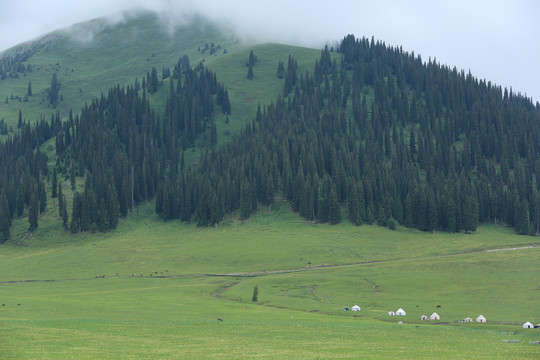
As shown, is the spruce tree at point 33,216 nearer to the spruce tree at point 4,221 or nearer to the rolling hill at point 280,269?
the rolling hill at point 280,269

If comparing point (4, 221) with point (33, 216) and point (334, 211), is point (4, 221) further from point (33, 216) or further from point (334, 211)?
point (334, 211)

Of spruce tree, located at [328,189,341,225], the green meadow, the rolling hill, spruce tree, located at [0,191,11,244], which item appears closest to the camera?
the green meadow

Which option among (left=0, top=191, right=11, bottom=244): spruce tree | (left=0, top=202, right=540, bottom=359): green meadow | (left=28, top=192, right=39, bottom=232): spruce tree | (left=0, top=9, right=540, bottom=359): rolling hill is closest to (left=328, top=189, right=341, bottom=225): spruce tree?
(left=0, top=9, right=540, bottom=359): rolling hill

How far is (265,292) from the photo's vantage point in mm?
98500

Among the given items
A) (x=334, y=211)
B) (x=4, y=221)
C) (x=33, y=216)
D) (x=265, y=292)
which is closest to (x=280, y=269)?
(x=265, y=292)

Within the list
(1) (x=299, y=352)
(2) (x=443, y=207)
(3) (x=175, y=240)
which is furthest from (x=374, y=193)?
(1) (x=299, y=352)

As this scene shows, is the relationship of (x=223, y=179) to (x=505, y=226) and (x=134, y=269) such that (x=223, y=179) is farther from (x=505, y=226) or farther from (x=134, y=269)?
(x=505, y=226)

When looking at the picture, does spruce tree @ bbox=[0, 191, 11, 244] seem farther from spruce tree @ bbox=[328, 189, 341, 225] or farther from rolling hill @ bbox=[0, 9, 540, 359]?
spruce tree @ bbox=[328, 189, 341, 225]

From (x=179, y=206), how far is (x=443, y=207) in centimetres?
9467

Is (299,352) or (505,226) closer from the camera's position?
(299,352)

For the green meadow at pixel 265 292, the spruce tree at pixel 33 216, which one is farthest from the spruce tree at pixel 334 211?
the spruce tree at pixel 33 216

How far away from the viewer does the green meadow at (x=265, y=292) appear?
4112cm

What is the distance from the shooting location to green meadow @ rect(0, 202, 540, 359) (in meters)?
41.1

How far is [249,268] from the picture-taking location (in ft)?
424
